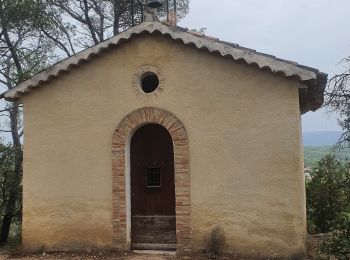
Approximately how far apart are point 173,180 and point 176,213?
880mm

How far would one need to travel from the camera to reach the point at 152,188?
1005cm

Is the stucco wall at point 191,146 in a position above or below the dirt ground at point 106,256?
above

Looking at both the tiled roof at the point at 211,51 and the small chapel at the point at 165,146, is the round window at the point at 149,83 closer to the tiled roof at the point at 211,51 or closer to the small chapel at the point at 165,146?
the small chapel at the point at 165,146

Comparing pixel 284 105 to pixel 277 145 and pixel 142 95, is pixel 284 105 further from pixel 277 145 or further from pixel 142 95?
pixel 142 95

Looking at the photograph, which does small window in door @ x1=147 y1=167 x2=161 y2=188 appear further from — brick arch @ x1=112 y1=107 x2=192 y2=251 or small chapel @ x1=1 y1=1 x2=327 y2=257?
brick arch @ x1=112 y1=107 x2=192 y2=251

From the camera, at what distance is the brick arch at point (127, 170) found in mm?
9195

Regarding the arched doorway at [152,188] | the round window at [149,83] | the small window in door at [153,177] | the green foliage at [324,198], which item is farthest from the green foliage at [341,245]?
the green foliage at [324,198]

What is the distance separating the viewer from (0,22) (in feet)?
53.8

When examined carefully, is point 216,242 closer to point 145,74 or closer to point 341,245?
point 341,245

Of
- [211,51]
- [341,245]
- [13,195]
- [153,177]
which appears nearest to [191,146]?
[153,177]

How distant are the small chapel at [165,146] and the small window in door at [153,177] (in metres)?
0.02

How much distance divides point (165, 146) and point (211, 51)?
2372mm

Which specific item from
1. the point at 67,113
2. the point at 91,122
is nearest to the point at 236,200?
the point at 91,122

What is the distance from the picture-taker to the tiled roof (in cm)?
861
